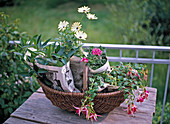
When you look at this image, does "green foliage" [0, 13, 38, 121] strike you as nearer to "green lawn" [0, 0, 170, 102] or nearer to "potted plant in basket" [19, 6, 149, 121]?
"green lawn" [0, 0, 170, 102]

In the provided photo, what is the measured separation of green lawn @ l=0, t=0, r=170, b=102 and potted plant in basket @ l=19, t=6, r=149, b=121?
50.5 inches

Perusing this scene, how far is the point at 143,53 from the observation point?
3305 mm

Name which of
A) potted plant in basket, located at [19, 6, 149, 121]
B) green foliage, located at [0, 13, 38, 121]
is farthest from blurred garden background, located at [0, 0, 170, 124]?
potted plant in basket, located at [19, 6, 149, 121]

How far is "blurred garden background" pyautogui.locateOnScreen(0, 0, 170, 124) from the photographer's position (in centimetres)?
179

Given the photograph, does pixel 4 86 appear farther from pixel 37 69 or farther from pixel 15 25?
pixel 37 69

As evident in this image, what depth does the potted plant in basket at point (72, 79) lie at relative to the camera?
98 cm

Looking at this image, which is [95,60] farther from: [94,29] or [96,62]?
[94,29]

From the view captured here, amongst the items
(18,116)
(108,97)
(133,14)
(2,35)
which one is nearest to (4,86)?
(2,35)

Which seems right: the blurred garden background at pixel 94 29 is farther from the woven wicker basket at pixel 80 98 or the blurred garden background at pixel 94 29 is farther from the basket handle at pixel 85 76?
the basket handle at pixel 85 76

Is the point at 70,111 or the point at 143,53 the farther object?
the point at 143,53

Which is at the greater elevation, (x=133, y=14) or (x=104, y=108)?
(x=133, y=14)

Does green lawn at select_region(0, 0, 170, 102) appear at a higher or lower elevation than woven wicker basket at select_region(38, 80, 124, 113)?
higher

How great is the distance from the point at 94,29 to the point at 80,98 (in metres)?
4.08

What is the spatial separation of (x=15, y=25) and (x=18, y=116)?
1005 millimetres
